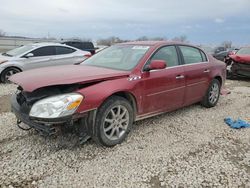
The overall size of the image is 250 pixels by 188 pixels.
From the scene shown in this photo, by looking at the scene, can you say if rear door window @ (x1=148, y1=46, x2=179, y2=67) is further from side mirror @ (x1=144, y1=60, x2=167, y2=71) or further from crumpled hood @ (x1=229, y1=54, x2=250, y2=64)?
crumpled hood @ (x1=229, y1=54, x2=250, y2=64)

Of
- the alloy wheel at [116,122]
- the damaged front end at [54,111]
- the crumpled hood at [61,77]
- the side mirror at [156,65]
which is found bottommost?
the alloy wheel at [116,122]

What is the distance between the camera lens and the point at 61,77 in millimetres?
3309

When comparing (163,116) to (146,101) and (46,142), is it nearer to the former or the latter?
(146,101)

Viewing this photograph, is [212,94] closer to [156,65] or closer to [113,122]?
[156,65]

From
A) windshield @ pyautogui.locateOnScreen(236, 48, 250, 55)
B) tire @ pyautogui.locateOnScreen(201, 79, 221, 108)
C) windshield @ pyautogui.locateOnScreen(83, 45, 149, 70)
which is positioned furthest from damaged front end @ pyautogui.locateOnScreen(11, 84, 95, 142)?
windshield @ pyautogui.locateOnScreen(236, 48, 250, 55)

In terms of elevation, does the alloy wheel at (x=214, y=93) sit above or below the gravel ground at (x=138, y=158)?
above

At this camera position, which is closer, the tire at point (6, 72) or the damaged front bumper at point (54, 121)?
the damaged front bumper at point (54, 121)

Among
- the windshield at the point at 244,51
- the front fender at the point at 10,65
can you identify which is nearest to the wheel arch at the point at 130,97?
the front fender at the point at 10,65

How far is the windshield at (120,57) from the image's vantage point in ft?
13.4

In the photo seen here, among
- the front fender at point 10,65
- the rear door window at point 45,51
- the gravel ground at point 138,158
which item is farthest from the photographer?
the rear door window at point 45,51

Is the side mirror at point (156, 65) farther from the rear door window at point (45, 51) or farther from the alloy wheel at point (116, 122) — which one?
the rear door window at point (45, 51)

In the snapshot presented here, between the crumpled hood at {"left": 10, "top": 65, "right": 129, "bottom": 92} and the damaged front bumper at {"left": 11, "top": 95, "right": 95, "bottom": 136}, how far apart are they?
368mm

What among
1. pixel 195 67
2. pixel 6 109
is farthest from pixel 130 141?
pixel 6 109

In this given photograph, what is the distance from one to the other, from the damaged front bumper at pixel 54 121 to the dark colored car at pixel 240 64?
8384mm
